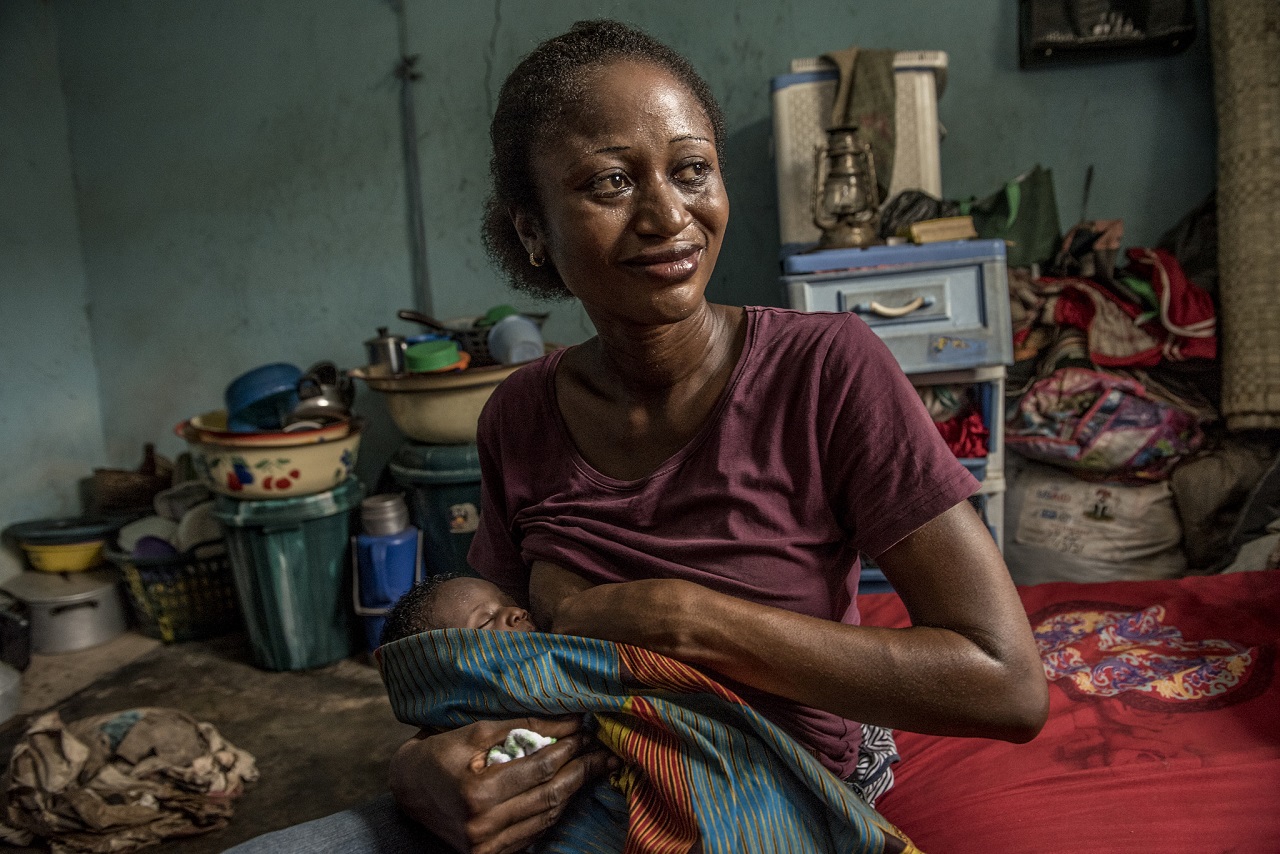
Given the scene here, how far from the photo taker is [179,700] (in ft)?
10.6

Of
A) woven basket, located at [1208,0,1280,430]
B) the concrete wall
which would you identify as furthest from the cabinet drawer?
the concrete wall

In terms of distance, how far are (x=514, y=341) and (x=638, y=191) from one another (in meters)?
2.17

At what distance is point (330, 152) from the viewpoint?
13.4 ft

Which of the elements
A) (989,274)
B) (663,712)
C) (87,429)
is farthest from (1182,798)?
(87,429)

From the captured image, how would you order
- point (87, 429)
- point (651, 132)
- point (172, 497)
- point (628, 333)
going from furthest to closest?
point (87, 429) → point (172, 497) → point (628, 333) → point (651, 132)

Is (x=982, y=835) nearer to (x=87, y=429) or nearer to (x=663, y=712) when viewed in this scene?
(x=663, y=712)

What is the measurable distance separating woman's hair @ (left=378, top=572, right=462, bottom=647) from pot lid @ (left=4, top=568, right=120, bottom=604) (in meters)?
3.13

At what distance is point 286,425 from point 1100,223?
3262mm

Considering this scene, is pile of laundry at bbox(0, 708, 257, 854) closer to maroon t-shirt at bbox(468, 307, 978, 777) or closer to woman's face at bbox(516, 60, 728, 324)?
maroon t-shirt at bbox(468, 307, 978, 777)

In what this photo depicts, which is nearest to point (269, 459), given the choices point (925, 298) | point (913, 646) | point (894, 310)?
point (894, 310)

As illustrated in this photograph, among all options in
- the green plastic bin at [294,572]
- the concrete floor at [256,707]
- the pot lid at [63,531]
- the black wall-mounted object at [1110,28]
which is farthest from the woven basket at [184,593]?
the black wall-mounted object at [1110,28]

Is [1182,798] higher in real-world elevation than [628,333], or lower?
lower

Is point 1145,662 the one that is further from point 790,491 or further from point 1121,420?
point 1121,420

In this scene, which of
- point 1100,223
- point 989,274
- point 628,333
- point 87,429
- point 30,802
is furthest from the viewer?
point 87,429
